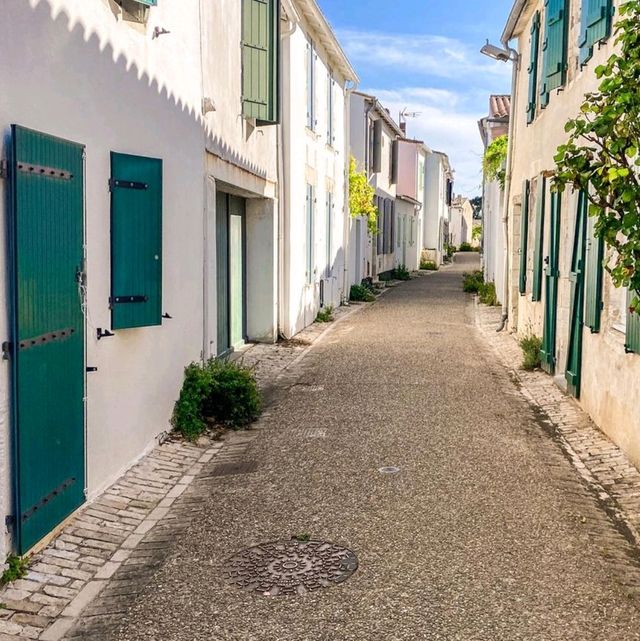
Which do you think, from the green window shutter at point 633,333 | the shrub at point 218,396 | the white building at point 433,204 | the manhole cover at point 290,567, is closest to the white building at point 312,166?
the shrub at point 218,396

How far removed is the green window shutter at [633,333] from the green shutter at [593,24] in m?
2.64

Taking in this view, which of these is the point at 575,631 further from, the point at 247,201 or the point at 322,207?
the point at 322,207

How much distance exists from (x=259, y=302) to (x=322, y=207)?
15.1 ft

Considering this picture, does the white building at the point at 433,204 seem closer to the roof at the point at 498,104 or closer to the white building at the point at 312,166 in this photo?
the roof at the point at 498,104

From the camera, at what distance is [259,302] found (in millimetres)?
12648

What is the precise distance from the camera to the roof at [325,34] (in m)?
13.5

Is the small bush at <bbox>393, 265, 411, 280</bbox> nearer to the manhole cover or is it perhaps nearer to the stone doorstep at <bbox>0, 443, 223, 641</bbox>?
the stone doorstep at <bbox>0, 443, 223, 641</bbox>

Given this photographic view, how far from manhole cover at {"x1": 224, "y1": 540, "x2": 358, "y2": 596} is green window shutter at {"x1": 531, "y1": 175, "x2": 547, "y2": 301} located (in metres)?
7.15

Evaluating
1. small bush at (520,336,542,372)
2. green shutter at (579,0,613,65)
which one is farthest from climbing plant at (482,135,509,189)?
green shutter at (579,0,613,65)

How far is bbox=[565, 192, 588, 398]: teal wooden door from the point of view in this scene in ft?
27.9

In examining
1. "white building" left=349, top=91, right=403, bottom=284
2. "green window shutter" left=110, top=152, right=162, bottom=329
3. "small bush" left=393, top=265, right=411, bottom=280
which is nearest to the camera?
"green window shutter" left=110, top=152, right=162, bottom=329

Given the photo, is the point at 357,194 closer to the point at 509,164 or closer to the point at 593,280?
the point at 509,164

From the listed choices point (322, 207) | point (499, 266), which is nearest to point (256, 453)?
point (322, 207)

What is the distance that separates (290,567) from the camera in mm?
4562
